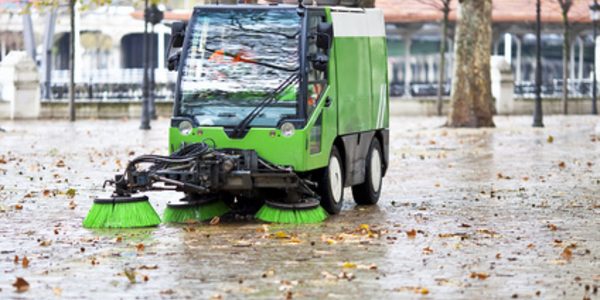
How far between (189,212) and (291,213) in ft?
3.70

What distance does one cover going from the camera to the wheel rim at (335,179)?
17594 mm

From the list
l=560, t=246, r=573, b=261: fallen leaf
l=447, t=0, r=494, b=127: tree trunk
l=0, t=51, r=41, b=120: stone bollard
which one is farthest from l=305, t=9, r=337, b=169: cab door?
l=0, t=51, r=41, b=120: stone bollard

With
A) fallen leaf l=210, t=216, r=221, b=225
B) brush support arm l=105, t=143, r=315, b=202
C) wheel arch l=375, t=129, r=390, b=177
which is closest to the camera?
brush support arm l=105, t=143, r=315, b=202

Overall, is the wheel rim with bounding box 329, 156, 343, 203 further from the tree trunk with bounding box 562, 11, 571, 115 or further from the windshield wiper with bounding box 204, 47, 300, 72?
the tree trunk with bounding box 562, 11, 571, 115

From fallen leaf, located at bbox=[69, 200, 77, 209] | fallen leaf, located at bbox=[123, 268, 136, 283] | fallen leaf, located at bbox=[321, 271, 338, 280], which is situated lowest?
fallen leaf, located at bbox=[69, 200, 77, 209]

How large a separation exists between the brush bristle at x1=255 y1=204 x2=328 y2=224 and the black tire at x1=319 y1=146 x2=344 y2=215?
70cm

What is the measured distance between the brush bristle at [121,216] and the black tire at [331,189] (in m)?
2.13

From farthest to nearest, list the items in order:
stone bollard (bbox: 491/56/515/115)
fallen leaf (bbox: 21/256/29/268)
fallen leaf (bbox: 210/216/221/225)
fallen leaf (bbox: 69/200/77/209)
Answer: stone bollard (bbox: 491/56/515/115) < fallen leaf (bbox: 69/200/77/209) < fallen leaf (bbox: 210/216/221/225) < fallen leaf (bbox: 21/256/29/268)

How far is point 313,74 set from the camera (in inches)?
676

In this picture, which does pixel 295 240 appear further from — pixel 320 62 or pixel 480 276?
pixel 480 276

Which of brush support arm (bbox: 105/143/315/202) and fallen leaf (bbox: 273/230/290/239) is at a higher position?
brush support arm (bbox: 105/143/315/202)

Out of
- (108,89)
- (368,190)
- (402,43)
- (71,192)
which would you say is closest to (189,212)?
(368,190)

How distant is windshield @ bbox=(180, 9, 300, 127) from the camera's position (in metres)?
16.9

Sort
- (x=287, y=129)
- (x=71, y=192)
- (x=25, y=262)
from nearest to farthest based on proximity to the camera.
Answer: (x=25, y=262), (x=287, y=129), (x=71, y=192)
